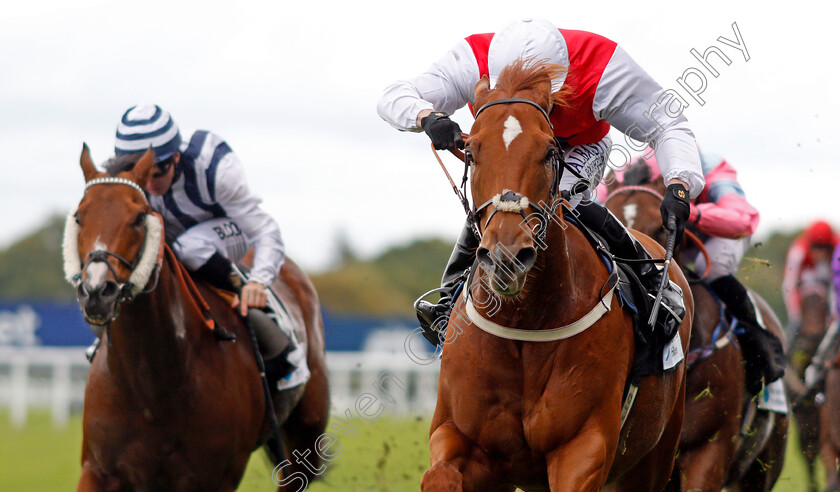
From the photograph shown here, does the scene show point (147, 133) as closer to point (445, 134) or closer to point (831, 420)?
point (445, 134)

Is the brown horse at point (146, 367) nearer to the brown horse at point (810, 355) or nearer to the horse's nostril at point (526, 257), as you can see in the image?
the horse's nostril at point (526, 257)

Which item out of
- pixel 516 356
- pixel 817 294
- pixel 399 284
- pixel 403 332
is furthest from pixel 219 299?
pixel 399 284

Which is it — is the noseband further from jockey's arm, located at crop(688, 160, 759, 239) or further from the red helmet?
the red helmet

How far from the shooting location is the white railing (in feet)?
47.5

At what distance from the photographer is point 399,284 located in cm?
4428

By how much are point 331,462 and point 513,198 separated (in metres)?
4.18

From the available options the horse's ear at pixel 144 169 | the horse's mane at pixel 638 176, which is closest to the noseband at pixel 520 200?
the horse's ear at pixel 144 169

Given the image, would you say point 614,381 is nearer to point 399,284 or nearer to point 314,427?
point 314,427

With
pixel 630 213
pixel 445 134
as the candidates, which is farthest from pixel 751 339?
pixel 445 134

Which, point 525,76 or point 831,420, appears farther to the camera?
point 831,420

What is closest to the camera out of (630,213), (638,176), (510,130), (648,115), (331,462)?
(510,130)

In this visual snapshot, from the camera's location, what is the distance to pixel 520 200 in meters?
3.00

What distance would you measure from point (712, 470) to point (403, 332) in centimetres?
1468

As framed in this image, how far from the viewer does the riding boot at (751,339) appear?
5.80m
